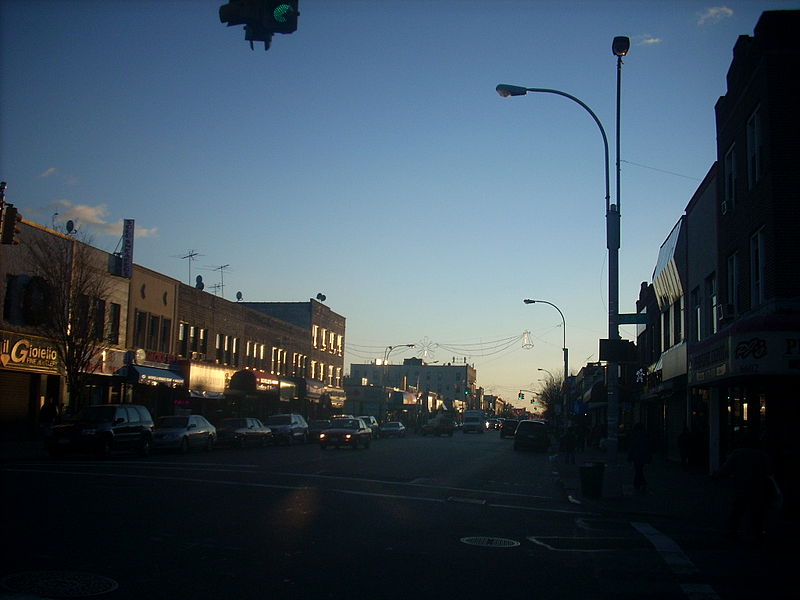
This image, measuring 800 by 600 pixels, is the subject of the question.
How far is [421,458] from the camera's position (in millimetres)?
32781

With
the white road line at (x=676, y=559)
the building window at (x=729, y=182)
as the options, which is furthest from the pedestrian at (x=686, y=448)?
the white road line at (x=676, y=559)

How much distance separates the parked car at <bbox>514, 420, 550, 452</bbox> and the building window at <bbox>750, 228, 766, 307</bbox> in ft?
83.0

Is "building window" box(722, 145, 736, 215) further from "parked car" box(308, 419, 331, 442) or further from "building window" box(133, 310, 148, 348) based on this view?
"building window" box(133, 310, 148, 348)

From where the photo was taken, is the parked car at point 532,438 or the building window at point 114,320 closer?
the building window at point 114,320

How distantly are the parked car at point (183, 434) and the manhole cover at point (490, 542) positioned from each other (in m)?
Answer: 21.4

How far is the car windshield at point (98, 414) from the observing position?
89.8 feet

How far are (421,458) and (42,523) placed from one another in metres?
22.2

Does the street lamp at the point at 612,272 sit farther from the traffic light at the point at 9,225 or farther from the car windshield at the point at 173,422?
the car windshield at the point at 173,422

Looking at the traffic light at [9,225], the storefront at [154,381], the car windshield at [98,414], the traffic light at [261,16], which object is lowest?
the car windshield at [98,414]

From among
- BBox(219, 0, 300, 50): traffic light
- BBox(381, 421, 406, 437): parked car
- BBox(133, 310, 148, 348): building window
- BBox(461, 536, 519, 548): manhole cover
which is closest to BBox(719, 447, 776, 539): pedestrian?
BBox(461, 536, 519, 548): manhole cover

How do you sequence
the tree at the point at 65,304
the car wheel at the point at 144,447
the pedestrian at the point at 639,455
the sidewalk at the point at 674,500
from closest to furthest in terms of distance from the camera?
the sidewalk at the point at 674,500 → the pedestrian at the point at 639,455 → the car wheel at the point at 144,447 → the tree at the point at 65,304

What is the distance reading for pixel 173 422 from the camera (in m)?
32.3

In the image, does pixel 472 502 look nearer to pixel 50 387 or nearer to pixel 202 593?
pixel 202 593

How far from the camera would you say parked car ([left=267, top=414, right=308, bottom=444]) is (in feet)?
144
